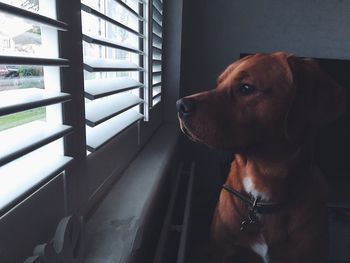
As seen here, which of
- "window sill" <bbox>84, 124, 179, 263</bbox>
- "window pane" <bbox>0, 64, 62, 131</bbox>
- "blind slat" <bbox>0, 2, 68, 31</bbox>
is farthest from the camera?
"window sill" <bbox>84, 124, 179, 263</bbox>

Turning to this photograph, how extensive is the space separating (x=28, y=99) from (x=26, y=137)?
5cm

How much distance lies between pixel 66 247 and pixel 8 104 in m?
0.24

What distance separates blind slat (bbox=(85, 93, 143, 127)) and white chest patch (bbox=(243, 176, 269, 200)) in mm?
430

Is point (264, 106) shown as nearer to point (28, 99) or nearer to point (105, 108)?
point (105, 108)

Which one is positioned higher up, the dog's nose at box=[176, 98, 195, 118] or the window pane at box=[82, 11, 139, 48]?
the window pane at box=[82, 11, 139, 48]

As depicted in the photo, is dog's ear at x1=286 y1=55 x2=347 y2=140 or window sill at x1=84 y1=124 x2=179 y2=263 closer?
window sill at x1=84 y1=124 x2=179 y2=263

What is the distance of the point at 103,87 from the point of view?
2.41 ft

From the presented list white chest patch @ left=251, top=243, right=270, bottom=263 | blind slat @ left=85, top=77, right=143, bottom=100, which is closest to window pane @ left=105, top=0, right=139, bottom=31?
blind slat @ left=85, top=77, right=143, bottom=100

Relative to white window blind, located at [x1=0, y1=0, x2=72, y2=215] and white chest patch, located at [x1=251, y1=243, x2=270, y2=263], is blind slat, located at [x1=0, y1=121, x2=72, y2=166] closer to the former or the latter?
white window blind, located at [x1=0, y1=0, x2=72, y2=215]

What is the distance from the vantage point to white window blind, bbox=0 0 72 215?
365 millimetres

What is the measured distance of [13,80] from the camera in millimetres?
448

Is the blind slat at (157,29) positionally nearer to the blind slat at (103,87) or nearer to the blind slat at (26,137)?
the blind slat at (103,87)

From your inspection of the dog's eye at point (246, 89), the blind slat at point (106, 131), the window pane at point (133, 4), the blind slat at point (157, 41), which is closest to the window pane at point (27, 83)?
the blind slat at point (106, 131)

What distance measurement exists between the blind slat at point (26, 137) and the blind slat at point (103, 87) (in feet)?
0.43
